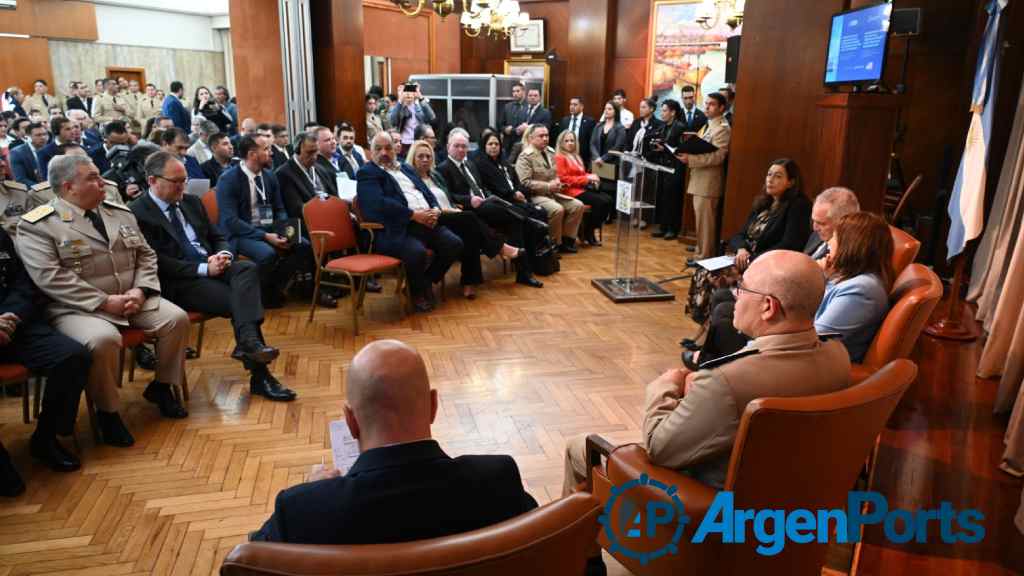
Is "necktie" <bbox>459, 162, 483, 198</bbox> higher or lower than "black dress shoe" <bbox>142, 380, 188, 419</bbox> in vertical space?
higher

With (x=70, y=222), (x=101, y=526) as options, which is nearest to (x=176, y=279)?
(x=70, y=222)

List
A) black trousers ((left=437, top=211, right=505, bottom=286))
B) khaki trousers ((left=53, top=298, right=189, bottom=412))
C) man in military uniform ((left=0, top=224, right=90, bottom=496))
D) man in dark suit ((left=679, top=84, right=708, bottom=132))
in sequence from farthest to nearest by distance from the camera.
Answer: man in dark suit ((left=679, top=84, right=708, bottom=132)) < black trousers ((left=437, top=211, right=505, bottom=286)) < khaki trousers ((left=53, top=298, right=189, bottom=412)) < man in military uniform ((left=0, top=224, right=90, bottom=496))

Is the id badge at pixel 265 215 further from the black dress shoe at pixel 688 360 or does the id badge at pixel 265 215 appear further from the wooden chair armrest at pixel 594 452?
the wooden chair armrest at pixel 594 452

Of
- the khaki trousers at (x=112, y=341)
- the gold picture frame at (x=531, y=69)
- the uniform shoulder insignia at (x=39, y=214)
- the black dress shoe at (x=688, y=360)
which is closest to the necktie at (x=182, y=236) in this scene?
the khaki trousers at (x=112, y=341)

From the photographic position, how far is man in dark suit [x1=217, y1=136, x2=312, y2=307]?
516 centimetres

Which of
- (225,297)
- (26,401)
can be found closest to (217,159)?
(225,297)

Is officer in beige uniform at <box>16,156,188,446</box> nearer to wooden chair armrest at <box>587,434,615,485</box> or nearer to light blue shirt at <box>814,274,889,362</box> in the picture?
wooden chair armrest at <box>587,434,615,485</box>

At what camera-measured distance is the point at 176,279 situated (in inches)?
157

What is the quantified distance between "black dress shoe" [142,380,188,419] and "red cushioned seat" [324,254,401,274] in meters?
1.54

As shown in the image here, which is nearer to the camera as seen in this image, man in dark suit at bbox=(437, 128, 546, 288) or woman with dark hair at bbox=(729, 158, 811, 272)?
woman with dark hair at bbox=(729, 158, 811, 272)

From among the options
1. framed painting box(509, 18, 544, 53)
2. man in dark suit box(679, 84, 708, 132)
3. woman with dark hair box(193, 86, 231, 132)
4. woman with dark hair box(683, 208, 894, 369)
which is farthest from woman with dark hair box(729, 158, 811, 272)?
framed painting box(509, 18, 544, 53)

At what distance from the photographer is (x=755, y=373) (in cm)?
181

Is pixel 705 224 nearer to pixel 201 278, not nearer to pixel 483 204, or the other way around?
pixel 483 204

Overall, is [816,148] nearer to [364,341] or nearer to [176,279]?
[364,341]
